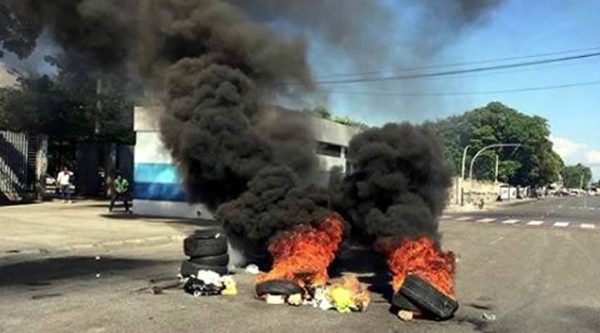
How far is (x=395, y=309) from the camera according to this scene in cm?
854

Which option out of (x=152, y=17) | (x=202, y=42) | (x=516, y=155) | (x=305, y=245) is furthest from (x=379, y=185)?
(x=516, y=155)

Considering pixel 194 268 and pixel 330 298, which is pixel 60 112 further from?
pixel 330 298

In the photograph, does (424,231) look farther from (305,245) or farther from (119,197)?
(119,197)

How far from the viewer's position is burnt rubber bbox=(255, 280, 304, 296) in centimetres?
886

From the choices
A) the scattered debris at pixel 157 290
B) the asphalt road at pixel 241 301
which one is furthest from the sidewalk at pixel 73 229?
the scattered debris at pixel 157 290

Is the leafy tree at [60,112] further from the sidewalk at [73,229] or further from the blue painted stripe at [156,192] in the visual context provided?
the sidewalk at [73,229]

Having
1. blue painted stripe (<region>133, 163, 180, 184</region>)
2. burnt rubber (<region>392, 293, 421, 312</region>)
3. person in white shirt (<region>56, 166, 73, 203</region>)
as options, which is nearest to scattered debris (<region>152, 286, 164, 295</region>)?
burnt rubber (<region>392, 293, 421, 312</region>)

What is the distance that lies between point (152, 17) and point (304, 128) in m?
3.61

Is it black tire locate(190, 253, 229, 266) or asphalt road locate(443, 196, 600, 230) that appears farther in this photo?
asphalt road locate(443, 196, 600, 230)

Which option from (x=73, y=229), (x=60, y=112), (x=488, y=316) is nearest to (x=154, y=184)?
(x=73, y=229)

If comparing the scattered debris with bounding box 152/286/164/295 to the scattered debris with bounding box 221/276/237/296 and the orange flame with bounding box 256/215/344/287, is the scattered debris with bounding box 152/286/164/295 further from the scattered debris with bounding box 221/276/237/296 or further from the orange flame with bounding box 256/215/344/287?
the orange flame with bounding box 256/215/344/287

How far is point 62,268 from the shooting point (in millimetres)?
11664

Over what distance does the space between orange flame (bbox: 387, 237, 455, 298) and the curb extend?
6998 millimetres

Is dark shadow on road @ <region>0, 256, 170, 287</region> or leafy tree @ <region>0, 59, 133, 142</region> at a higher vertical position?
leafy tree @ <region>0, 59, 133, 142</region>
